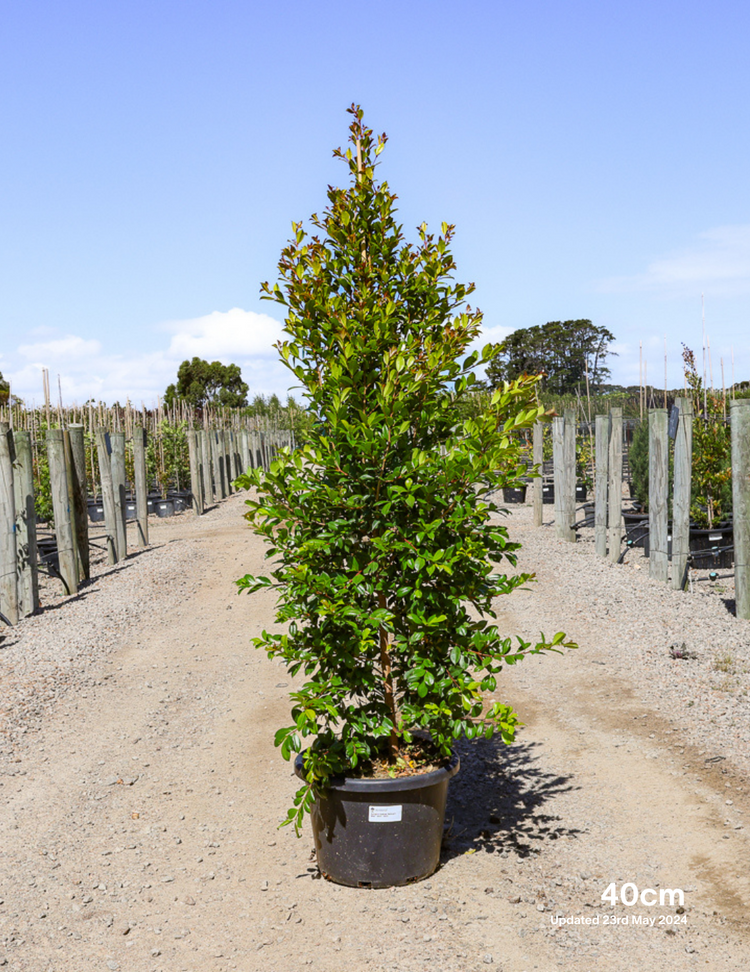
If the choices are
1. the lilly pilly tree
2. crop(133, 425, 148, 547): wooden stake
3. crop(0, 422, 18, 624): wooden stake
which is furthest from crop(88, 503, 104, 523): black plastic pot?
the lilly pilly tree

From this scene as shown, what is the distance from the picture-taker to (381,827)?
357 cm

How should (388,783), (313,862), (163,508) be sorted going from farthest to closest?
(163,508) < (313,862) < (388,783)

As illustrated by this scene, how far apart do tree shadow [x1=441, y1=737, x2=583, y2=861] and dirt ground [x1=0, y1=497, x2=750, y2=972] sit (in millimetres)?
16

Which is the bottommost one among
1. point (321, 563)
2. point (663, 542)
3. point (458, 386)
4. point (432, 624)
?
point (663, 542)

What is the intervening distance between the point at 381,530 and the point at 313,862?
158 cm

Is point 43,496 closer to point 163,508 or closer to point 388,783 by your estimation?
point 163,508

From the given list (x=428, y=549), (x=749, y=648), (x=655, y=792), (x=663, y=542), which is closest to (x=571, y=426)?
(x=663, y=542)

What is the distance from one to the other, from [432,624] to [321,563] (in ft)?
1.73

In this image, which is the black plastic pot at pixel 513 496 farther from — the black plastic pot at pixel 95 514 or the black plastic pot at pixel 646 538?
the black plastic pot at pixel 95 514

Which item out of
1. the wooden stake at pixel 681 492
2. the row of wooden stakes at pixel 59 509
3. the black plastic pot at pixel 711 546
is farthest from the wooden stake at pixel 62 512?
the black plastic pot at pixel 711 546

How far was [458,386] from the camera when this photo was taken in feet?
12.2

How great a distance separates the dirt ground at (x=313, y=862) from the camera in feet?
10.5

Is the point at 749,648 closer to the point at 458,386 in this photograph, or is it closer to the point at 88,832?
the point at 458,386

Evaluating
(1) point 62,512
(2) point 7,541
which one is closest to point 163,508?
(1) point 62,512
